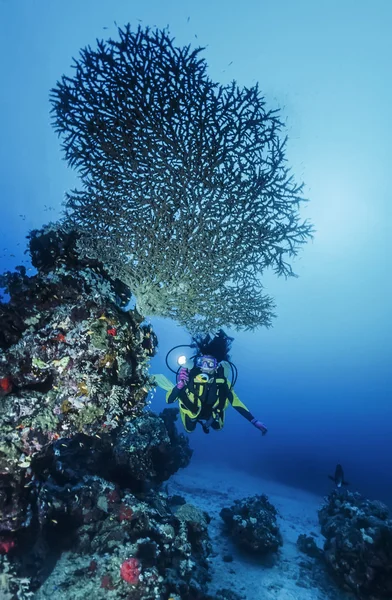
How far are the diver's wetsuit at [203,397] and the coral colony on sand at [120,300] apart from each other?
50.1 inches

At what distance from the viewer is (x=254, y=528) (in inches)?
376

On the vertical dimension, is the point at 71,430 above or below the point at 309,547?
above

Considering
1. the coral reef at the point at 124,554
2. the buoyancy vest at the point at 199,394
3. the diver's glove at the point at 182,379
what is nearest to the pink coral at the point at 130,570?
the coral reef at the point at 124,554

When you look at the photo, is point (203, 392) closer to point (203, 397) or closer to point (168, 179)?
point (203, 397)

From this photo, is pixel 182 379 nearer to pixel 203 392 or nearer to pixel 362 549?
pixel 203 392

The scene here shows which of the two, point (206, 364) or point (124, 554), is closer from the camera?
point (124, 554)

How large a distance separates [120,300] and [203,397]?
3.04 meters

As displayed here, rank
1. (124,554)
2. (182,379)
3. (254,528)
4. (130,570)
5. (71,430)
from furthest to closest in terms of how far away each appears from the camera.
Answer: (254,528)
(182,379)
(124,554)
(130,570)
(71,430)

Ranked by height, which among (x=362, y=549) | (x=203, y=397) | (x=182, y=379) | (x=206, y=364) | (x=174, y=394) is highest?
(x=206, y=364)

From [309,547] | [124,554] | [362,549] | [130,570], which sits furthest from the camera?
[309,547]

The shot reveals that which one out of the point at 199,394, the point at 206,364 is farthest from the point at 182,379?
the point at 206,364

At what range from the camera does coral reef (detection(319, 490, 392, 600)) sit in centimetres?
A: 757

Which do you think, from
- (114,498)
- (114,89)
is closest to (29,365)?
(114,498)

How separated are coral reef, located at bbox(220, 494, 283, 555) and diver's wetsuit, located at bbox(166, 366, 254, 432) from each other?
443 cm
